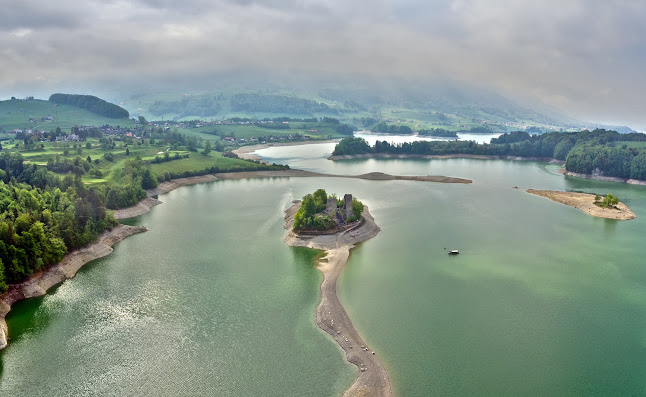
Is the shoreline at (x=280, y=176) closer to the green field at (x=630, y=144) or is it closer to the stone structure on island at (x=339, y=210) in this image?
the stone structure on island at (x=339, y=210)

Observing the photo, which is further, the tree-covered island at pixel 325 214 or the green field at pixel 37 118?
the green field at pixel 37 118

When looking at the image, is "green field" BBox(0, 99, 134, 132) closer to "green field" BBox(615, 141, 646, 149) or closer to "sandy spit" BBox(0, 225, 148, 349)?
"sandy spit" BBox(0, 225, 148, 349)

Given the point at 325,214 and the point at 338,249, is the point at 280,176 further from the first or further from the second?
the point at 338,249

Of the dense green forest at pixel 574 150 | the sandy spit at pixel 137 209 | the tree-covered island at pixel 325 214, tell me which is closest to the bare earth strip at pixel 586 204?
the dense green forest at pixel 574 150

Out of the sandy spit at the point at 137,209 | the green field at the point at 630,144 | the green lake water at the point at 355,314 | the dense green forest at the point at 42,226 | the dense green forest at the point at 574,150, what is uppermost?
the green field at the point at 630,144

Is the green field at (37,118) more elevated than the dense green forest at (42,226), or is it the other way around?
the green field at (37,118)

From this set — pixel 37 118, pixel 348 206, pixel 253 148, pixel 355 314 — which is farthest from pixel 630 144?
pixel 37 118

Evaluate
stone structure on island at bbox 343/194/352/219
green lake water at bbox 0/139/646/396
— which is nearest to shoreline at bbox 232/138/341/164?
green lake water at bbox 0/139/646/396
